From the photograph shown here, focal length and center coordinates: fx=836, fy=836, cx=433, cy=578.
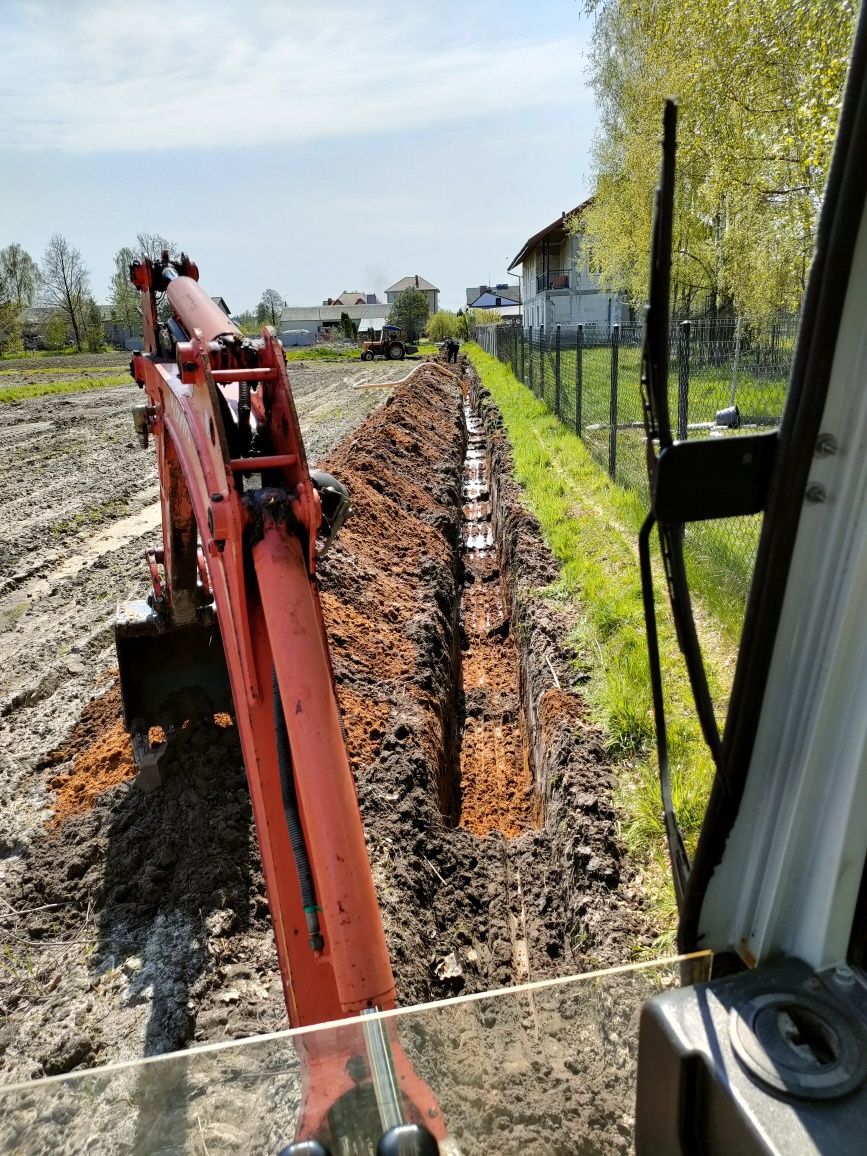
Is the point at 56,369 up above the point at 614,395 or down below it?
below

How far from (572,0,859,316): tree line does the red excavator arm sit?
688 cm

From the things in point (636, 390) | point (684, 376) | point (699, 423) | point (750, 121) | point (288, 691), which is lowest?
point (699, 423)

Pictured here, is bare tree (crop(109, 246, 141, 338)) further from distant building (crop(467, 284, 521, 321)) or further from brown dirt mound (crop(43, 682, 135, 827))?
brown dirt mound (crop(43, 682, 135, 827))

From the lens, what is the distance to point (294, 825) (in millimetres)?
2088

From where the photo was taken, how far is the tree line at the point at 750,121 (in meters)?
10.7

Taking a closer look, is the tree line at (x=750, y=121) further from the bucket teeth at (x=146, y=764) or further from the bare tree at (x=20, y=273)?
the bare tree at (x=20, y=273)

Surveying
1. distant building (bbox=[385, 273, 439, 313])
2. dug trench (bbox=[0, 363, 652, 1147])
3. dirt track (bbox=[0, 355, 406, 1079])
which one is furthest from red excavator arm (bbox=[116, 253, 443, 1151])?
distant building (bbox=[385, 273, 439, 313])

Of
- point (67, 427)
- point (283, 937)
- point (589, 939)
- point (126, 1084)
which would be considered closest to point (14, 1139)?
point (126, 1084)

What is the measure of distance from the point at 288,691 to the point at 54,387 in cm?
3551

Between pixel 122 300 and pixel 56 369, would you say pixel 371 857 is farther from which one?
pixel 122 300

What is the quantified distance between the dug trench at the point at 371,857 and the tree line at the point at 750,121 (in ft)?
17.6

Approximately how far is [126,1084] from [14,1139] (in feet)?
0.62

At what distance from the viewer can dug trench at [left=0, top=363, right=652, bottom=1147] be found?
3.46 m

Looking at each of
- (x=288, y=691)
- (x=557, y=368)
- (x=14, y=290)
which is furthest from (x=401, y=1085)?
(x=14, y=290)
